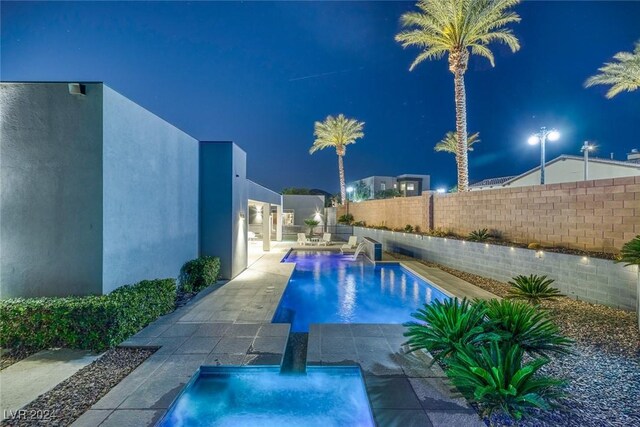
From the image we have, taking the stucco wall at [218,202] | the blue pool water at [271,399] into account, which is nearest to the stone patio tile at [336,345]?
the blue pool water at [271,399]

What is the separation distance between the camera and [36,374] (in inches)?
142

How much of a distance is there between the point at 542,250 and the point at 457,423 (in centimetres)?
664

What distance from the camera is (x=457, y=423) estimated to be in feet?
8.91

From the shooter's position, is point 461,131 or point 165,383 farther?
point 461,131

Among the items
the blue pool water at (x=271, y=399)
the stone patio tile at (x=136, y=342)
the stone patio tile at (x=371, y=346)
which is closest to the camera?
the blue pool water at (x=271, y=399)

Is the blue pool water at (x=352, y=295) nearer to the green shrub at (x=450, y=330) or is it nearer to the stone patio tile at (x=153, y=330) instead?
the stone patio tile at (x=153, y=330)

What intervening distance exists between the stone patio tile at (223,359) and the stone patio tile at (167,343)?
2.21ft

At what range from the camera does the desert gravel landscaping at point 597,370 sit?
8.95 ft

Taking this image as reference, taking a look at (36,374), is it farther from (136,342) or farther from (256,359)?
(256,359)

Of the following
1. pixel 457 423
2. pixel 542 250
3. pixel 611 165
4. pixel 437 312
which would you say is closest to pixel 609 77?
pixel 611 165

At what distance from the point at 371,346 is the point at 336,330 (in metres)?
0.81

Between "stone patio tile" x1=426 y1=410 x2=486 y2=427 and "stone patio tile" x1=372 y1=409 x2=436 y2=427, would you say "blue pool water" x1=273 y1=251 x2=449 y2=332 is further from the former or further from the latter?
"stone patio tile" x1=426 y1=410 x2=486 y2=427

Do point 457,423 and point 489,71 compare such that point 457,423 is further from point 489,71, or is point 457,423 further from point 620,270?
point 489,71

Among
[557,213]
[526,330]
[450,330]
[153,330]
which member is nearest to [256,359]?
[153,330]
